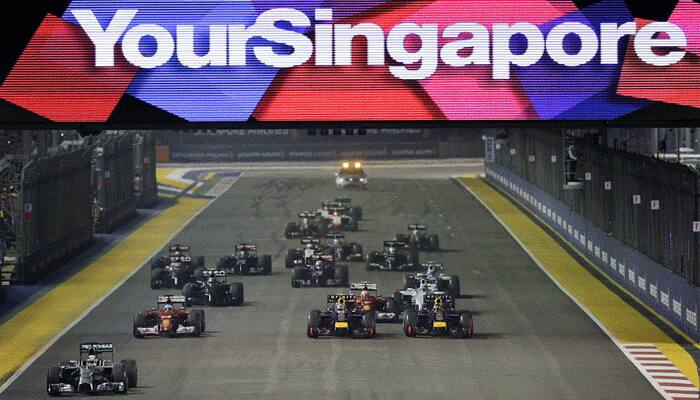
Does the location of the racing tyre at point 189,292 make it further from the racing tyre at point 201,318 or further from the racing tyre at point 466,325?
the racing tyre at point 466,325

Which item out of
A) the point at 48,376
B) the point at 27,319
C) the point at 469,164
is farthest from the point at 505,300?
the point at 469,164

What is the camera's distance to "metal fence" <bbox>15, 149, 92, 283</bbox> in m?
59.7

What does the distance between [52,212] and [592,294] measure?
21.5 m

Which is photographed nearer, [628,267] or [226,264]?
[628,267]

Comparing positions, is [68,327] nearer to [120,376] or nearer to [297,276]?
[297,276]

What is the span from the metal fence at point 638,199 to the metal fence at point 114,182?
20.7 meters

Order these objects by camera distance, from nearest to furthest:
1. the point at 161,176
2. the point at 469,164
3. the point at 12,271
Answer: the point at 12,271
the point at 161,176
the point at 469,164

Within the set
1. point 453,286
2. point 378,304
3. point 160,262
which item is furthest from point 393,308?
point 160,262

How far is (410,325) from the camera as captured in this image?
4709 cm

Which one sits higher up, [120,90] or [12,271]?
[120,90]

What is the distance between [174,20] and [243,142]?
9832 cm

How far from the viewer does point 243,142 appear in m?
129

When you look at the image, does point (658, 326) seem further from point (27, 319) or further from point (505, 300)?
point (27, 319)

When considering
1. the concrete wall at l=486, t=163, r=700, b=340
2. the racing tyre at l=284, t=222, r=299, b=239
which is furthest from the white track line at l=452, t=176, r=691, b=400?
the racing tyre at l=284, t=222, r=299, b=239
